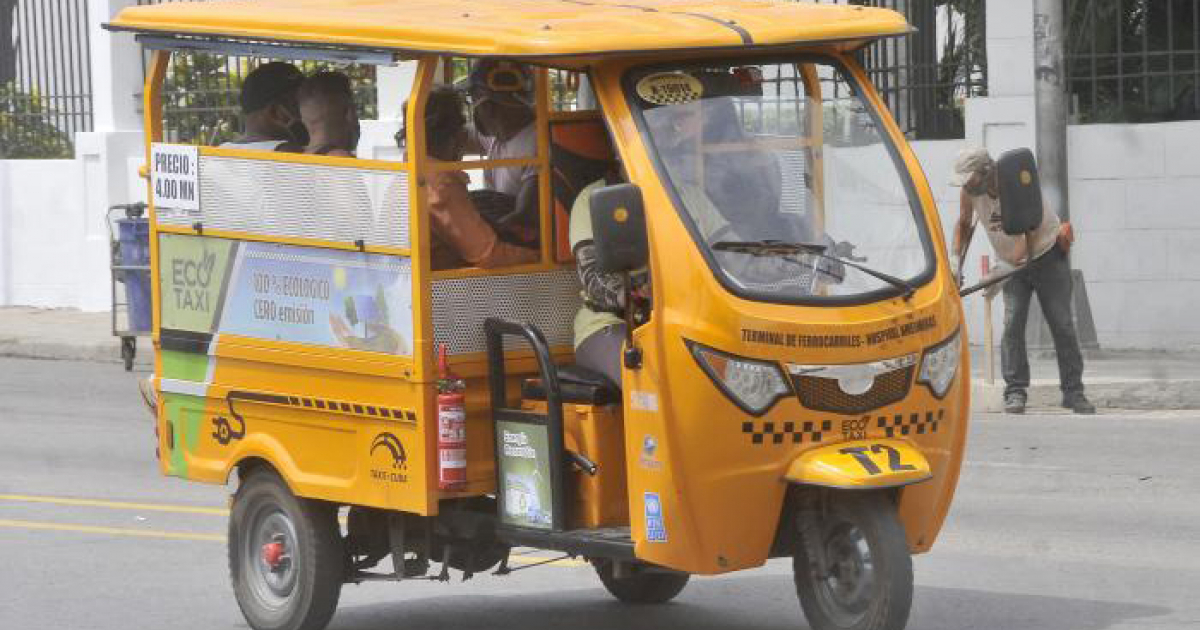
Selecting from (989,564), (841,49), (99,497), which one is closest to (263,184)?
(841,49)

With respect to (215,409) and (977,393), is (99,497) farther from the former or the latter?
(977,393)

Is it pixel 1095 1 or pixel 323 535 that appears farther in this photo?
pixel 1095 1

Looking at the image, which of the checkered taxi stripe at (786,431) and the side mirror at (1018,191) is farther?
the side mirror at (1018,191)

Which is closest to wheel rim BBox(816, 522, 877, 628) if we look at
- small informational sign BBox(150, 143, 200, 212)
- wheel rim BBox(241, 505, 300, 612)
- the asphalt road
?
the asphalt road

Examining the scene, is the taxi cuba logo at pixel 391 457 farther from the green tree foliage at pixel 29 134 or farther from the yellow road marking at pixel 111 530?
the green tree foliage at pixel 29 134

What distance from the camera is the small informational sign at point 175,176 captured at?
28.1 ft

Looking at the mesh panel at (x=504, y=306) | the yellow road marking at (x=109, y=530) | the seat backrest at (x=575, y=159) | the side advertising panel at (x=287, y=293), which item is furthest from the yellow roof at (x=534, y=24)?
the yellow road marking at (x=109, y=530)

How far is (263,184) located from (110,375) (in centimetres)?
1074

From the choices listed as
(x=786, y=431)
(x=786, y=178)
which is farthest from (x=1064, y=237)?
(x=786, y=431)

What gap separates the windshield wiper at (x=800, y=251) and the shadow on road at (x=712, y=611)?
1.55 meters

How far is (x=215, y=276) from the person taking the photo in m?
8.53

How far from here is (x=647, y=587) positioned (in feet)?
29.3

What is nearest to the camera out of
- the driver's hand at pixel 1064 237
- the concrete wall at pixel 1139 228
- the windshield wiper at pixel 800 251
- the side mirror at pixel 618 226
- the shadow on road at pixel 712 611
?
the side mirror at pixel 618 226

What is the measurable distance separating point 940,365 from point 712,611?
1.78 meters
